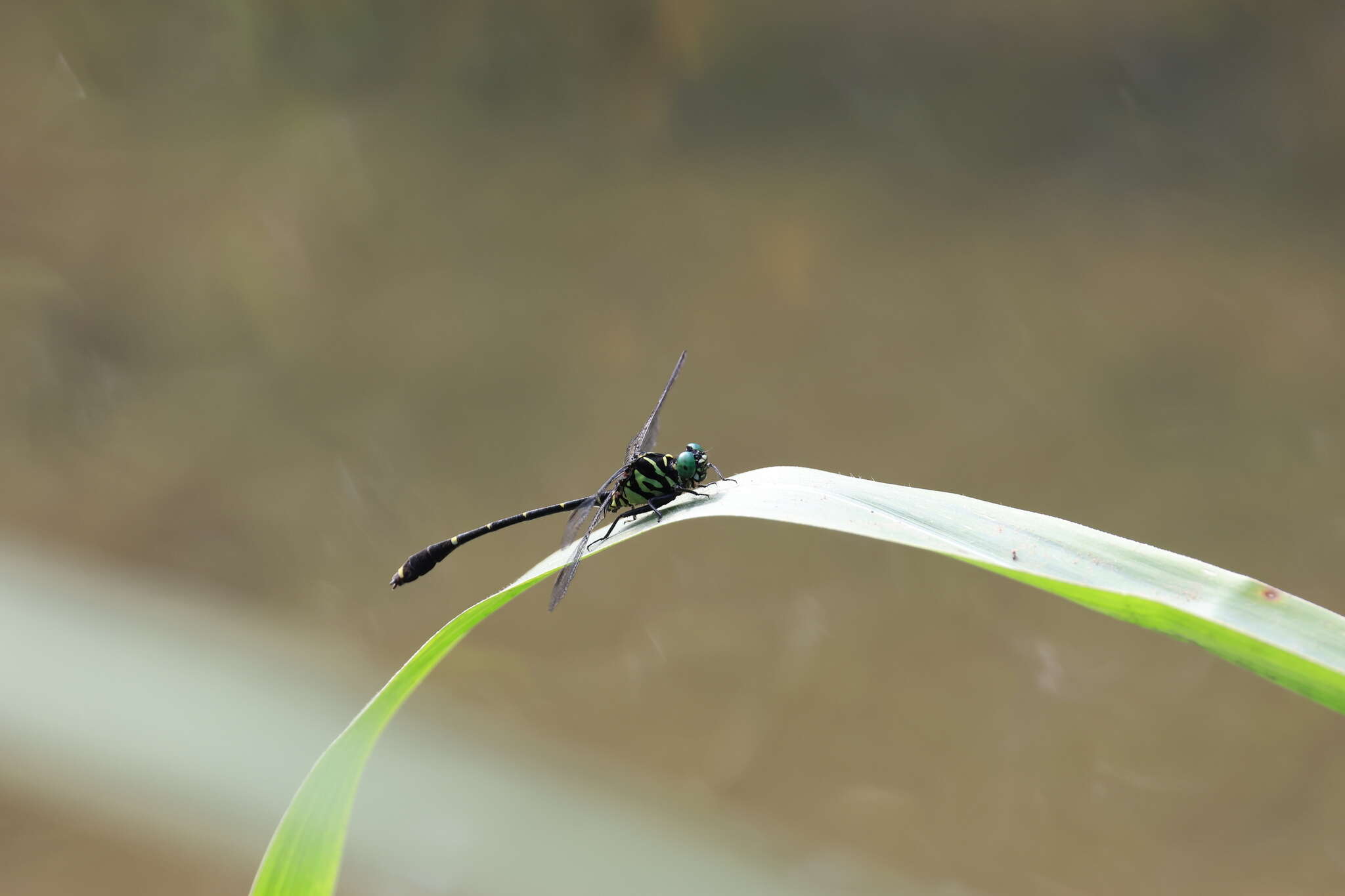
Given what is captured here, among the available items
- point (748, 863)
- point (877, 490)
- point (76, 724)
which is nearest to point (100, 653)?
point (76, 724)

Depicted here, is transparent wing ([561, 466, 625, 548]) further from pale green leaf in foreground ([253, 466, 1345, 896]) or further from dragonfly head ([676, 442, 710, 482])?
pale green leaf in foreground ([253, 466, 1345, 896])

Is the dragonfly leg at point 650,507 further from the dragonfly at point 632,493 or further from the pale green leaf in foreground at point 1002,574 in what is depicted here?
the pale green leaf in foreground at point 1002,574

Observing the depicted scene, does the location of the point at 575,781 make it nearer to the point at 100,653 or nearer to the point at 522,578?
the point at 100,653

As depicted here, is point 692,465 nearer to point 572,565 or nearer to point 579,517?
point 579,517

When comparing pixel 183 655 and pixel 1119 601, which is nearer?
pixel 1119 601

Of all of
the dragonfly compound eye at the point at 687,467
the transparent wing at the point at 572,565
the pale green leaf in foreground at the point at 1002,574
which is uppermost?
the dragonfly compound eye at the point at 687,467

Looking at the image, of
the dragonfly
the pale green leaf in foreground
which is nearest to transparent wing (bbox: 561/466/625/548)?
the dragonfly

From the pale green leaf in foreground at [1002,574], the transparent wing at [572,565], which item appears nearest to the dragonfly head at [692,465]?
the transparent wing at [572,565]
